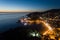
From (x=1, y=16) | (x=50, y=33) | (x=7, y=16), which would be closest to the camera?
(x=1, y=16)

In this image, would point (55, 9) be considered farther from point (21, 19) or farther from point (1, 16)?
point (1, 16)

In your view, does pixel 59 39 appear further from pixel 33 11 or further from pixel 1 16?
pixel 1 16

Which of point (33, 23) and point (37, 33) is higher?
point (33, 23)

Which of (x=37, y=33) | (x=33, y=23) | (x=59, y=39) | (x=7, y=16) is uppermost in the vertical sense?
(x=7, y=16)

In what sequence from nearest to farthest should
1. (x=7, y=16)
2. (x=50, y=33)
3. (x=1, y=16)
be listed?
(x=1, y=16) < (x=7, y=16) < (x=50, y=33)

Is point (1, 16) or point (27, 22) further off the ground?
point (1, 16)

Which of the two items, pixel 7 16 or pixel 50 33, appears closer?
pixel 7 16

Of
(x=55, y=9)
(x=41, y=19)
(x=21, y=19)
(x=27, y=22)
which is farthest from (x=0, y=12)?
(x=55, y=9)

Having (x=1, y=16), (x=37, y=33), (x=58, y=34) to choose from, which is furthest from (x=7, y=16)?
(x=58, y=34)

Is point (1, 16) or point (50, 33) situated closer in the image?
point (1, 16)
